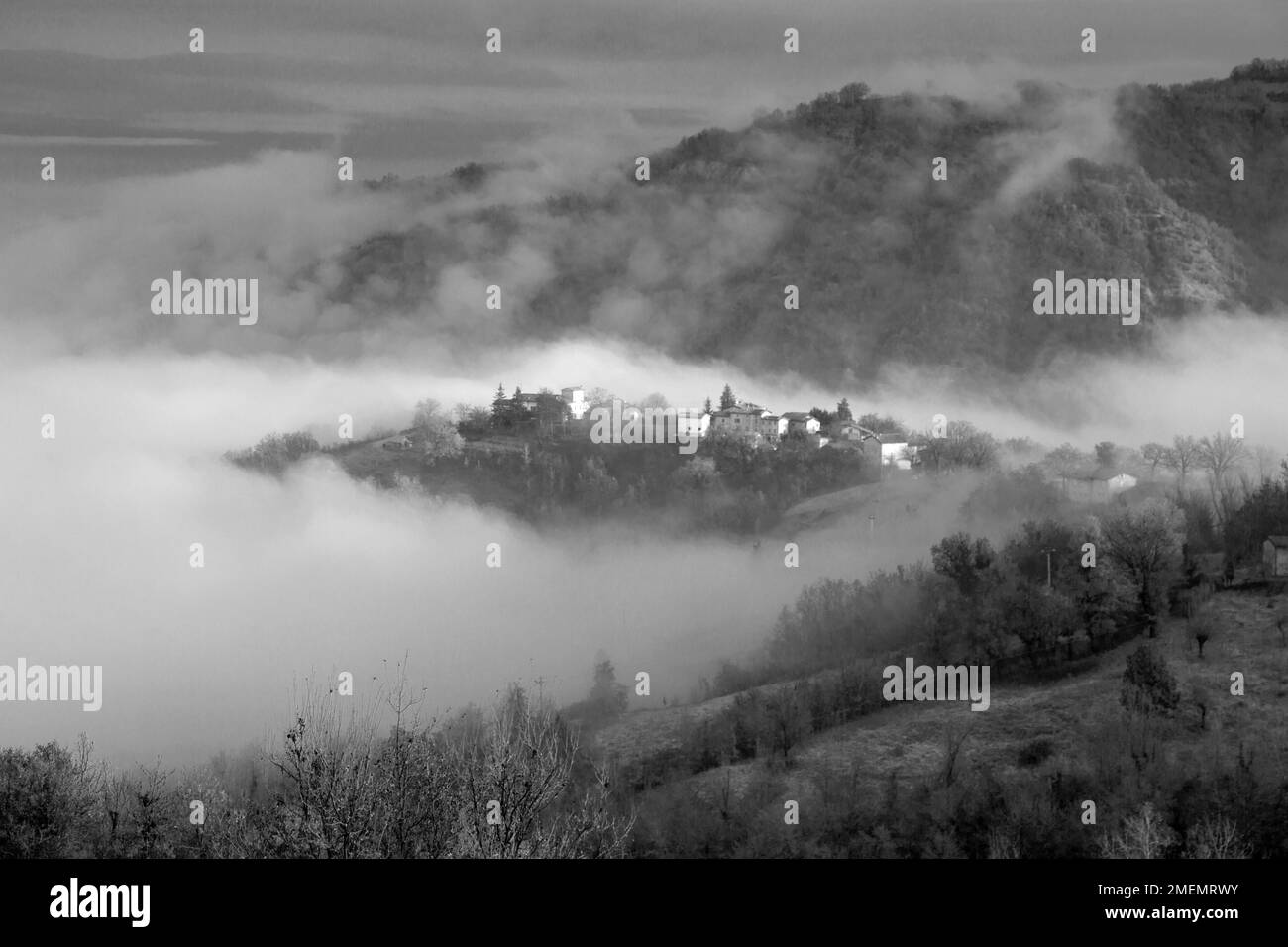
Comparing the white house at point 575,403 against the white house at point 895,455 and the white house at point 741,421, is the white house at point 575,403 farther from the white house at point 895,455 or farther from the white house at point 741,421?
the white house at point 895,455

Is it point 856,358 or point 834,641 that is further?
point 856,358

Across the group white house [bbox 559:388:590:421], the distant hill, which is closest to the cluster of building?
white house [bbox 559:388:590:421]

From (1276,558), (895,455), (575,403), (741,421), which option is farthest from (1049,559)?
(575,403)

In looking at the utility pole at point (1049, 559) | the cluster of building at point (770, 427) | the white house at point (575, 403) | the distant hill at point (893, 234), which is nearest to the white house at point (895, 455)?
the cluster of building at point (770, 427)

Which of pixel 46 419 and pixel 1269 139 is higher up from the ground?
pixel 1269 139

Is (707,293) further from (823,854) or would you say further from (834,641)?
(823,854)
